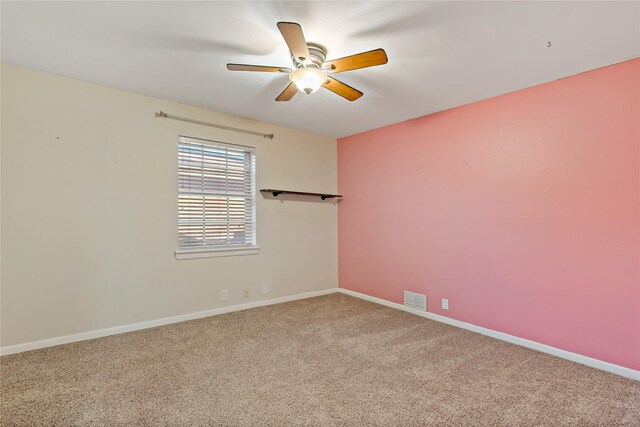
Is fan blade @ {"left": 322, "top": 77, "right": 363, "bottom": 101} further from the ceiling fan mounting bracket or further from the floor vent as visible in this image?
the floor vent

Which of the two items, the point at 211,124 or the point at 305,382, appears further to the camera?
the point at 211,124

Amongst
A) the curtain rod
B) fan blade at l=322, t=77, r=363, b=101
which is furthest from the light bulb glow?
the curtain rod

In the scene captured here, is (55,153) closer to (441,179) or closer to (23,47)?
(23,47)

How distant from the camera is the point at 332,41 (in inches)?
88.0

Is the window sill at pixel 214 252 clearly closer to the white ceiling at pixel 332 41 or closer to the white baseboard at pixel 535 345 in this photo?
the white ceiling at pixel 332 41

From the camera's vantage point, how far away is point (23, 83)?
106 inches

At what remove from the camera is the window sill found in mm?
3537

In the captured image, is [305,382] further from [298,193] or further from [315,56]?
[298,193]

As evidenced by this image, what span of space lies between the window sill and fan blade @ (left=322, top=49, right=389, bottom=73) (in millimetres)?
2476

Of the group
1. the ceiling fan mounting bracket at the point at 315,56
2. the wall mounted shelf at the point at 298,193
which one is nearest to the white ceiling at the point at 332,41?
the ceiling fan mounting bracket at the point at 315,56

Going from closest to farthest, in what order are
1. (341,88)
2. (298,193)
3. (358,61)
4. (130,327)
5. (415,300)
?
(358,61)
(341,88)
(130,327)
(415,300)
(298,193)

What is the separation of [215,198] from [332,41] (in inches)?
91.0

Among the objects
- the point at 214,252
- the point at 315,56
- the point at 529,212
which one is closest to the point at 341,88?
the point at 315,56

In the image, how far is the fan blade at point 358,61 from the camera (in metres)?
1.92
